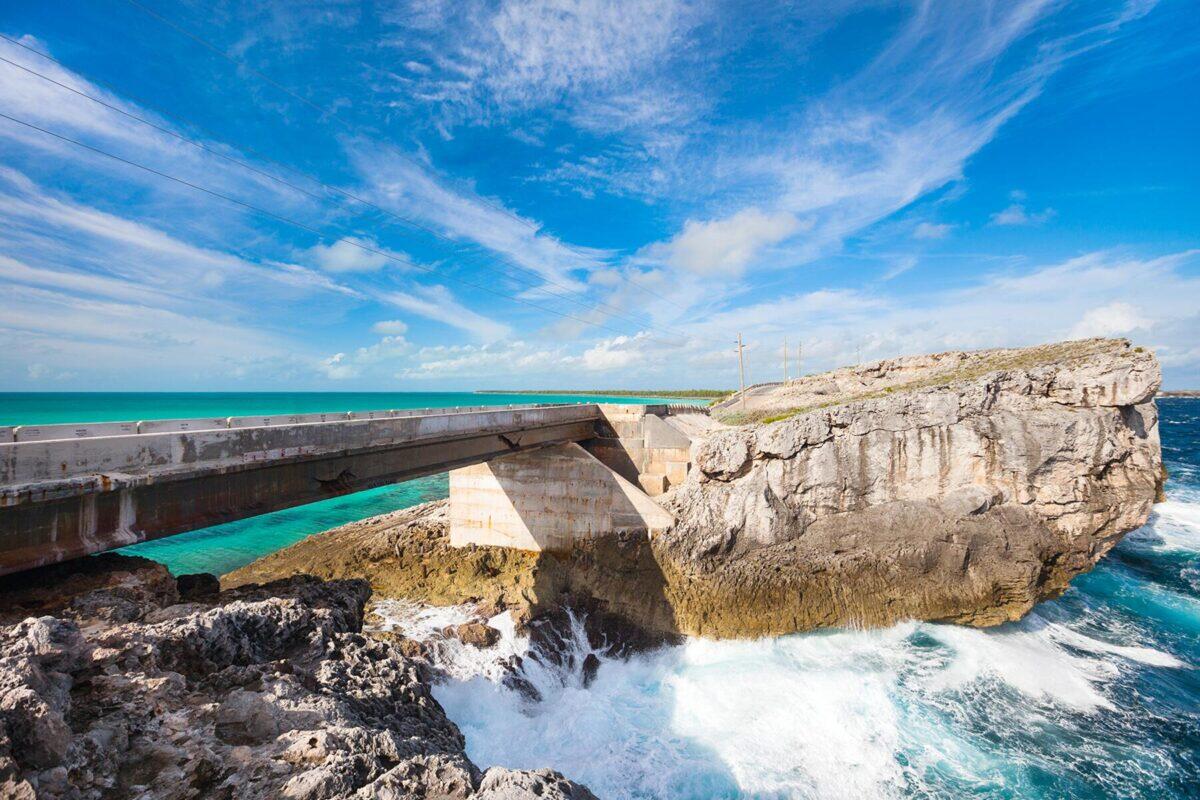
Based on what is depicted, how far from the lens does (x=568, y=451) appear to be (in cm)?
2111

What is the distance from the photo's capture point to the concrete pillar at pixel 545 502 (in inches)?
778

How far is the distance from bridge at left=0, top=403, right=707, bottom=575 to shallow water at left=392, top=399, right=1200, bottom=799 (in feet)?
17.9

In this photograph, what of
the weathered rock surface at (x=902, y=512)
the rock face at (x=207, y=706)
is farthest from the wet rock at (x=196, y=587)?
the weathered rock surface at (x=902, y=512)

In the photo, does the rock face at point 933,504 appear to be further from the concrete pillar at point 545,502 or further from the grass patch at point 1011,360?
the concrete pillar at point 545,502

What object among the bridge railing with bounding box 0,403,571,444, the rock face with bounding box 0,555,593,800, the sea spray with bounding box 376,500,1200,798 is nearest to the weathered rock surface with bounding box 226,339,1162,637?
the sea spray with bounding box 376,500,1200,798

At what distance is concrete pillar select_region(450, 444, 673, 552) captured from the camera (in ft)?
64.8

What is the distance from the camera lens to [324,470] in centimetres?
1085

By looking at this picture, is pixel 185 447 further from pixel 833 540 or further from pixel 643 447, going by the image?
pixel 833 540

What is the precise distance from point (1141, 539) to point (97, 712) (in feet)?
129

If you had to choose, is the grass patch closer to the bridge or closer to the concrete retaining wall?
the concrete retaining wall

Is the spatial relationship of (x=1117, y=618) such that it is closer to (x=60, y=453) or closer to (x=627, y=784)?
(x=627, y=784)

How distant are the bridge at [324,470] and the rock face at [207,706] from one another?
946 mm

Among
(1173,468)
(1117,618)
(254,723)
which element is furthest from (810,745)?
(1173,468)

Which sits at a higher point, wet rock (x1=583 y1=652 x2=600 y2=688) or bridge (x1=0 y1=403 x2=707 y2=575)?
bridge (x1=0 y1=403 x2=707 y2=575)
